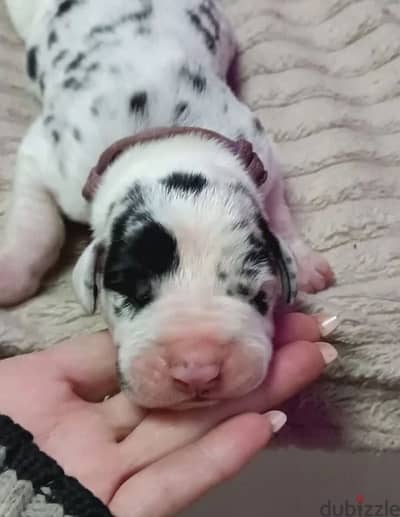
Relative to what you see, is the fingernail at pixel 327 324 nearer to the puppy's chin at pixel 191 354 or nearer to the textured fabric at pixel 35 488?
the puppy's chin at pixel 191 354

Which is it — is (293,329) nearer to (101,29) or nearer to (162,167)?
(162,167)

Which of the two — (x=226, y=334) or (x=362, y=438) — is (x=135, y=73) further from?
(x=362, y=438)

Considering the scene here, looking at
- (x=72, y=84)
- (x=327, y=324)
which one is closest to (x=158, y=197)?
(x=327, y=324)

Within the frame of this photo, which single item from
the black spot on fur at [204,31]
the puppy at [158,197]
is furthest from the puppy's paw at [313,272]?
the black spot on fur at [204,31]

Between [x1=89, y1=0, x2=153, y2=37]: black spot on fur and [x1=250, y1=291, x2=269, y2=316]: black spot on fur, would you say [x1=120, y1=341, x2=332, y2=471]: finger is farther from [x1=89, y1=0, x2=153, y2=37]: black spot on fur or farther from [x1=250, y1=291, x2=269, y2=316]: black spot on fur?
[x1=89, y1=0, x2=153, y2=37]: black spot on fur

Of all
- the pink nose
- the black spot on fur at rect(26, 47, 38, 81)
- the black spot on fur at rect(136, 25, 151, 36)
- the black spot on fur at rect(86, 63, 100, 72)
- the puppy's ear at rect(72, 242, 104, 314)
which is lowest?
the black spot on fur at rect(26, 47, 38, 81)

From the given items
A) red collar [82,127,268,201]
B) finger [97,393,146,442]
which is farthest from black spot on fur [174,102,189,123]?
finger [97,393,146,442]
